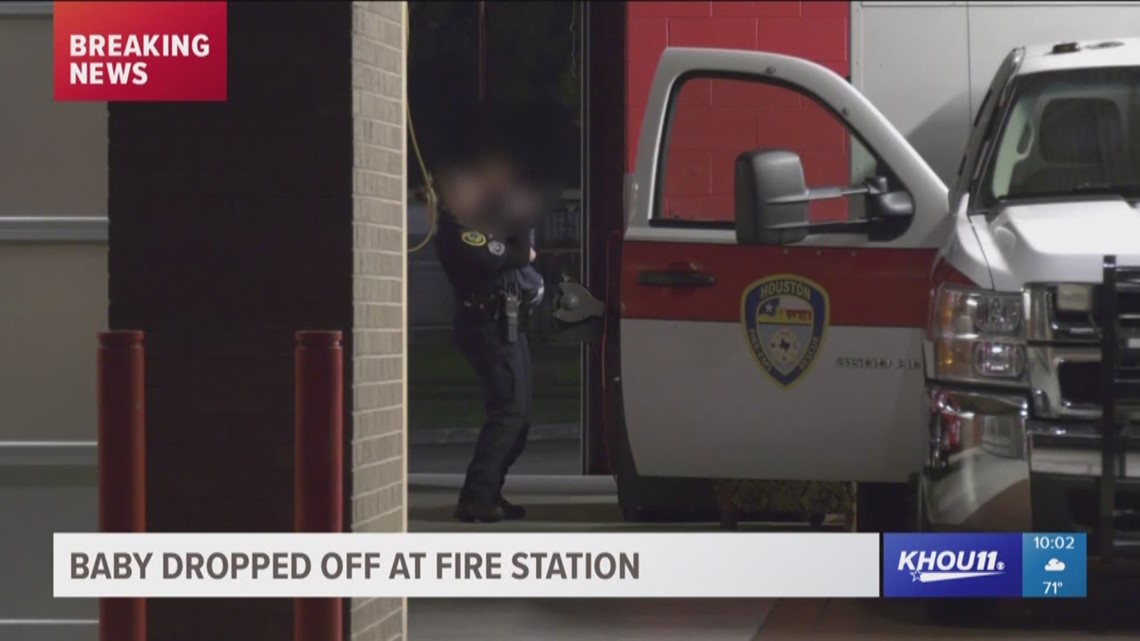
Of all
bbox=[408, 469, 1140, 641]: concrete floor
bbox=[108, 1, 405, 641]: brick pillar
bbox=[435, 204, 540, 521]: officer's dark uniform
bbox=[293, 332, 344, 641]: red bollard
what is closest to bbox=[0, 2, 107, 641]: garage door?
bbox=[108, 1, 405, 641]: brick pillar

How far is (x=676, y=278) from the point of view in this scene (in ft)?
26.0

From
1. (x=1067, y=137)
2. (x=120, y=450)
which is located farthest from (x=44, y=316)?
(x=1067, y=137)

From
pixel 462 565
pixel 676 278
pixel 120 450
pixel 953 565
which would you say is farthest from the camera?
pixel 676 278

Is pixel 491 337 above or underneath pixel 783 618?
above

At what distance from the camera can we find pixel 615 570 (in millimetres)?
7059

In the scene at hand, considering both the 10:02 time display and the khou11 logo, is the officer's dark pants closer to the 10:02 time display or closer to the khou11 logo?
the khou11 logo

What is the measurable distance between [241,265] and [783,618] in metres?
2.76

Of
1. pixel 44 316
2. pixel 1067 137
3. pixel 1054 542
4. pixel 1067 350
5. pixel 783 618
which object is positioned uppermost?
pixel 1067 137

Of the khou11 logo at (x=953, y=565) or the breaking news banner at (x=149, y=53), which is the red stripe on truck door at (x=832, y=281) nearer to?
the khou11 logo at (x=953, y=565)

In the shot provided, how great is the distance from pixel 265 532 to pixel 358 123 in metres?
1.15

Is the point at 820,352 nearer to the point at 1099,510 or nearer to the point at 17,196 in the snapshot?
the point at 1099,510

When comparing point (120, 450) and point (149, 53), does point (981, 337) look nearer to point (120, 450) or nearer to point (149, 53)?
point (149, 53)

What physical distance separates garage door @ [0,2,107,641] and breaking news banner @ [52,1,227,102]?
0.36ft

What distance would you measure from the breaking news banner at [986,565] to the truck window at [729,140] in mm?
1553
